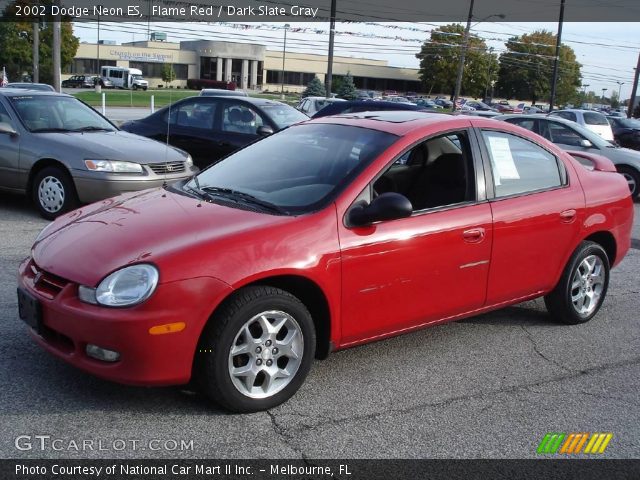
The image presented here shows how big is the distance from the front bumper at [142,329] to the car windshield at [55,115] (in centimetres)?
564

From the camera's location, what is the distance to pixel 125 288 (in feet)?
10.9

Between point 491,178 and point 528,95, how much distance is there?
10309 cm

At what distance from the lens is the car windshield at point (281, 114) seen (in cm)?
1120

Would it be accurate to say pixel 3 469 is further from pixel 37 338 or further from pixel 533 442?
pixel 533 442

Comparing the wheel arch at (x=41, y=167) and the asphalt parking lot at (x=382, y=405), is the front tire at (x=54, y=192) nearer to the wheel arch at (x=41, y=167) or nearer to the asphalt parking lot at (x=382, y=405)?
the wheel arch at (x=41, y=167)

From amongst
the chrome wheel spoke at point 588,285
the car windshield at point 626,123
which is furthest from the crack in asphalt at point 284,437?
the car windshield at point 626,123

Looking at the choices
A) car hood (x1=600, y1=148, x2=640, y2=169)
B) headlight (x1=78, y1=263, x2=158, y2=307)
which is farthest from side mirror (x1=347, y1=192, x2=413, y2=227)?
car hood (x1=600, y1=148, x2=640, y2=169)

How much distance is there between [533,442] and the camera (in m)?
3.49

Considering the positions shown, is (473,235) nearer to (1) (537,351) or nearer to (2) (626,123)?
(1) (537,351)

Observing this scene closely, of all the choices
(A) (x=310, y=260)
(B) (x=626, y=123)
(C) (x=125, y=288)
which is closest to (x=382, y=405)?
(A) (x=310, y=260)

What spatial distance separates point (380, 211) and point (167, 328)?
135 cm

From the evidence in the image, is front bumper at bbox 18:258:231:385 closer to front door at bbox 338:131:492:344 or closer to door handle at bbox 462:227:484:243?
front door at bbox 338:131:492:344

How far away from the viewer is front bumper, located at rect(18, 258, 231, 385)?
3.25 meters

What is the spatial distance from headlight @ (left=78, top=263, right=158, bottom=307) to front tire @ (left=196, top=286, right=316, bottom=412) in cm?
37
